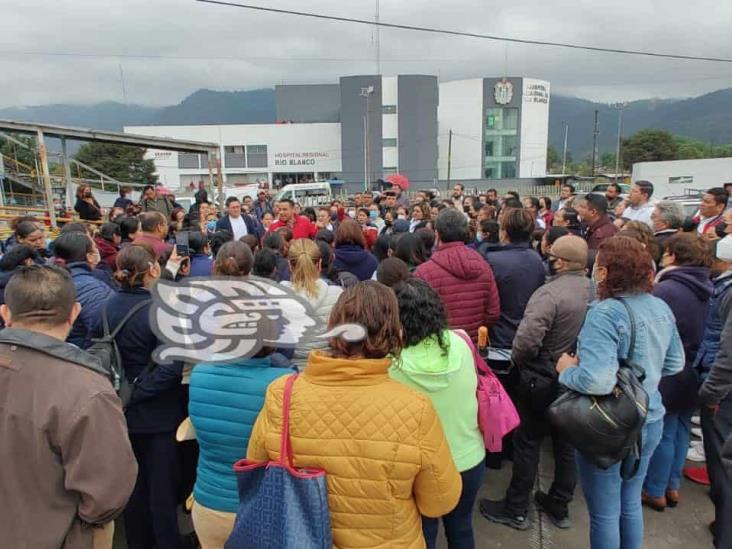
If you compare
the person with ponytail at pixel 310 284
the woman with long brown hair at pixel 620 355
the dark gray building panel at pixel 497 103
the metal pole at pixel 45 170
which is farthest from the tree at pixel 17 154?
the dark gray building panel at pixel 497 103

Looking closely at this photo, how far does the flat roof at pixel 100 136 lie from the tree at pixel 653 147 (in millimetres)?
58763

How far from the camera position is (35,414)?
1452 millimetres

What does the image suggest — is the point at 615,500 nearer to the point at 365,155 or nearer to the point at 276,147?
the point at 365,155

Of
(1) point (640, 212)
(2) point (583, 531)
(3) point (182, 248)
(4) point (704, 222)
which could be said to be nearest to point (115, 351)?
(3) point (182, 248)

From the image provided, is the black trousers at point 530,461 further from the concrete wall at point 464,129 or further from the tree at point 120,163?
the tree at point 120,163

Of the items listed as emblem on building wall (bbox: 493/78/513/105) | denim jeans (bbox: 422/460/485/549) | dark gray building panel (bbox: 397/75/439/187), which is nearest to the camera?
denim jeans (bbox: 422/460/485/549)

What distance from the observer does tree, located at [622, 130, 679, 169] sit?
2167 inches

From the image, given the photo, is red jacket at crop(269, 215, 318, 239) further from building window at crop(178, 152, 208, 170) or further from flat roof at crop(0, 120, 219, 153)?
building window at crop(178, 152, 208, 170)

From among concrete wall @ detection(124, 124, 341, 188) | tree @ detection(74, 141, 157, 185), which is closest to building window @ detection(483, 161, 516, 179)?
concrete wall @ detection(124, 124, 341, 188)

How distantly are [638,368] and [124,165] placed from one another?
53.5 m

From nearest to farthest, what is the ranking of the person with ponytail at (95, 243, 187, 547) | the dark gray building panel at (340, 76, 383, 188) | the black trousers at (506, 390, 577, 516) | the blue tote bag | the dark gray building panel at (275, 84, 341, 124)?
the blue tote bag
the person with ponytail at (95, 243, 187, 547)
the black trousers at (506, 390, 577, 516)
the dark gray building panel at (340, 76, 383, 188)
the dark gray building panel at (275, 84, 341, 124)

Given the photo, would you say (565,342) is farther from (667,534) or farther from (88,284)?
(88,284)

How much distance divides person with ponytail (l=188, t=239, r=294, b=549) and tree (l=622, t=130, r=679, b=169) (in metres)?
64.2

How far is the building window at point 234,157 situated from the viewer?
48.1 meters
